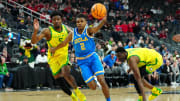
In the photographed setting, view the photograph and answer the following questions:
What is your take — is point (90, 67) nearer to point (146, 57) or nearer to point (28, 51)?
point (146, 57)

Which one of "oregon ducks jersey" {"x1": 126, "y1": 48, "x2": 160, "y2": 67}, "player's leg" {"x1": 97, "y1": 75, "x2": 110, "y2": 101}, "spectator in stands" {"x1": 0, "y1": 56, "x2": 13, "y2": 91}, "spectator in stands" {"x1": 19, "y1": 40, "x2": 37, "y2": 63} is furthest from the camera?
"spectator in stands" {"x1": 19, "y1": 40, "x2": 37, "y2": 63}

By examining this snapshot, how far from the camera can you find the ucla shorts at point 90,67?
298 inches

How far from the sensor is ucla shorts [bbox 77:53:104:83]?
7.56 metres

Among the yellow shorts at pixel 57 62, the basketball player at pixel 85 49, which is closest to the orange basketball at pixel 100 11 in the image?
the basketball player at pixel 85 49

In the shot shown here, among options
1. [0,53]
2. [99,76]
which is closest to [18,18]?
[0,53]

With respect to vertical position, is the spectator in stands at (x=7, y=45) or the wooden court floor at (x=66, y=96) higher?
the spectator in stands at (x=7, y=45)

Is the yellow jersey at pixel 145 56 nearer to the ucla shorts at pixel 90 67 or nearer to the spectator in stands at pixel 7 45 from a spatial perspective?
the ucla shorts at pixel 90 67

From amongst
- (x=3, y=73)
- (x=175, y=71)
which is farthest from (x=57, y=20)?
(x=175, y=71)

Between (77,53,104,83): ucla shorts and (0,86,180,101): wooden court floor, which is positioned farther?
(0,86,180,101): wooden court floor

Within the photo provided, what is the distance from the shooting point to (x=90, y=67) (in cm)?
777

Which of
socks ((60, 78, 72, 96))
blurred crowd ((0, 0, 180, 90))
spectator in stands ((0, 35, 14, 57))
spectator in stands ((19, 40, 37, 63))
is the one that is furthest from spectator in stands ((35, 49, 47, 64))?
socks ((60, 78, 72, 96))

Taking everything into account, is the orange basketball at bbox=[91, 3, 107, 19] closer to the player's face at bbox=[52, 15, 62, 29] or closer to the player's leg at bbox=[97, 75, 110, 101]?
the player's face at bbox=[52, 15, 62, 29]

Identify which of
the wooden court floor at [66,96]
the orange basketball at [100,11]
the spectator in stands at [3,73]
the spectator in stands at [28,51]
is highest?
the orange basketball at [100,11]

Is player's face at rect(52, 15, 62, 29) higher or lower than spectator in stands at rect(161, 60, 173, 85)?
higher
